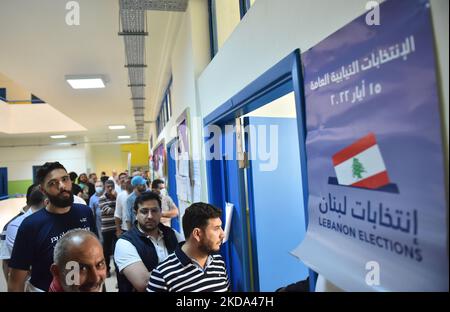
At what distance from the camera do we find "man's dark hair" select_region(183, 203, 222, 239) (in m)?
1.69

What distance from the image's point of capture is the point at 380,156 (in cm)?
77

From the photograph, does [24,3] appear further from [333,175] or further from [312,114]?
[333,175]

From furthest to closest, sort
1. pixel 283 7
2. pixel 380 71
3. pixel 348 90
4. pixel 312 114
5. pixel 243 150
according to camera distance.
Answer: pixel 243 150
pixel 283 7
pixel 312 114
pixel 348 90
pixel 380 71

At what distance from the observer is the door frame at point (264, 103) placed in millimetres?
1161

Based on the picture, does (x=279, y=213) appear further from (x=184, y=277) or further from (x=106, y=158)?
(x=106, y=158)

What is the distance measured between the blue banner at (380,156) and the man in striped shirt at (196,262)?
2.29 feet

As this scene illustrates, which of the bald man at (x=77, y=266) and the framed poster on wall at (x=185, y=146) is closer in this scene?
the bald man at (x=77, y=266)

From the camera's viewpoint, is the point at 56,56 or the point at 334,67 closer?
the point at 334,67

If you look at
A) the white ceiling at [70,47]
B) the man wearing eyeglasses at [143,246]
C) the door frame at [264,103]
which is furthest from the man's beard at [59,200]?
the white ceiling at [70,47]

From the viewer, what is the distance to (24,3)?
2.87m

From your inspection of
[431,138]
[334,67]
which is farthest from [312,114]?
[431,138]

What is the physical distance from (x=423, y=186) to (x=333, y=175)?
1.01 ft

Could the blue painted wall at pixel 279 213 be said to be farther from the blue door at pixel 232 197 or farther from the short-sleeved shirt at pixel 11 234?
the short-sleeved shirt at pixel 11 234

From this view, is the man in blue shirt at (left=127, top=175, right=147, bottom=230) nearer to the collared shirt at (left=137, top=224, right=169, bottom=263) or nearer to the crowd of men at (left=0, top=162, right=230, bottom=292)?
the crowd of men at (left=0, top=162, right=230, bottom=292)
